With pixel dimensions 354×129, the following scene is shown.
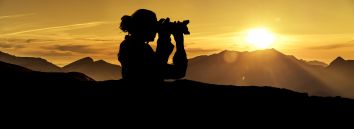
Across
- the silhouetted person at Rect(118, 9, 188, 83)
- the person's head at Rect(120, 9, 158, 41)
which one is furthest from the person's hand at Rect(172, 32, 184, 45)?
the person's head at Rect(120, 9, 158, 41)

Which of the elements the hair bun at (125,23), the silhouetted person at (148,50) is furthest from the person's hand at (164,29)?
the hair bun at (125,23)

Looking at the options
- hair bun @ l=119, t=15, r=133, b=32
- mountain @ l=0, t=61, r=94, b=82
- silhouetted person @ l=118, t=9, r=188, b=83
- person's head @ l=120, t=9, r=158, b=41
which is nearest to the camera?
silhouetted person @ l=118, t=9, r=188, b=83

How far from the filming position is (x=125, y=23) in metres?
7.75

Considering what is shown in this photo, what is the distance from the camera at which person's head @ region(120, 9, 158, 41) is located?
757 centimetres

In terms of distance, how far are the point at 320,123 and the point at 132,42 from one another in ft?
22.4

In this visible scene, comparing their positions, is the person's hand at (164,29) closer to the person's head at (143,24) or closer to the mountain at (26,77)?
the person's head at (143,24)

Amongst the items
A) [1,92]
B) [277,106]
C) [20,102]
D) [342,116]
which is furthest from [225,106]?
[1,92]

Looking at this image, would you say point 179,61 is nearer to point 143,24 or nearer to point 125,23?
point 143,24

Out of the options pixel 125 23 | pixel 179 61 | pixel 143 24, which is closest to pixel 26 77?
pixel 125 23

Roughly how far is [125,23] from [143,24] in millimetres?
381

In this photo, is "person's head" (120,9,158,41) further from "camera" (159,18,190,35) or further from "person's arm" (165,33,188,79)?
"person's arm" (165,33,188,79)

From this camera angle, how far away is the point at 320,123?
12055 mm

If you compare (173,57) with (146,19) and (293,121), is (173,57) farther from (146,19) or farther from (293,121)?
(293,121)

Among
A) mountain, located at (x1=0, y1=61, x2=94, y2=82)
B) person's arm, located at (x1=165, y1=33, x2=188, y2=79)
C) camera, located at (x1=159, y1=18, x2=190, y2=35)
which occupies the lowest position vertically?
mountain, located at (x1=0, y1=61, x2=94, y2=82)
